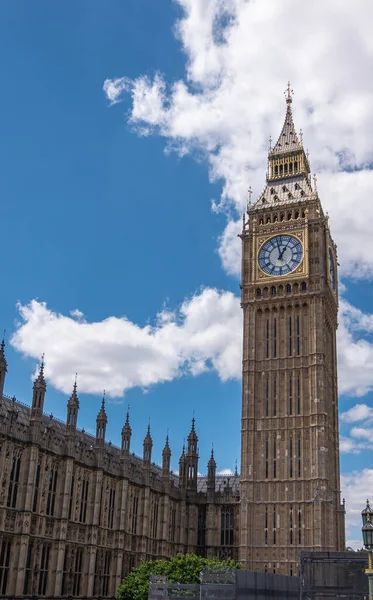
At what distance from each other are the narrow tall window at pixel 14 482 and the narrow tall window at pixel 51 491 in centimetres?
432

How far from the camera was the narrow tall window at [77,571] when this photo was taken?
6062cm

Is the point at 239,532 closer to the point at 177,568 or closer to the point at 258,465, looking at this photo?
the point at 258,465

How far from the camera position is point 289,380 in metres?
80.9

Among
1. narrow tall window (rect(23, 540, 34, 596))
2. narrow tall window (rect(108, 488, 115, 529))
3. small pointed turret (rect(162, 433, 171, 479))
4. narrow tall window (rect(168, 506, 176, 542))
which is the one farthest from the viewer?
narrow tall window (rect(168, 506, 176, 542))

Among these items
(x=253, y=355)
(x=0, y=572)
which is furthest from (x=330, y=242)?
(x=0, y=572)

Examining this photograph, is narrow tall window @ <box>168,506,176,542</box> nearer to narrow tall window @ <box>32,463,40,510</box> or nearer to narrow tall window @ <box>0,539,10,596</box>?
narrow tall window @ <box>32,463,40,510</box>

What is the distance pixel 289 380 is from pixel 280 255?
15.3m

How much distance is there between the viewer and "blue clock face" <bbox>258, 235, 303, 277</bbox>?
279ft

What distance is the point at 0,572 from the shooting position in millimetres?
51875

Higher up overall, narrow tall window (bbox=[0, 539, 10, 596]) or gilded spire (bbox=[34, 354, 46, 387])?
gilded spire (bbox=[34, 354, 46, 387])

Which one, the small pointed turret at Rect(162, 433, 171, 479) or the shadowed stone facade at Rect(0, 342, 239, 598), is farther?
the small pointed turret at Rect(162, 433, 171, 479)

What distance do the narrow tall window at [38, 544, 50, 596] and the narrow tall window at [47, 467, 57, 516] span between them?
108 inches

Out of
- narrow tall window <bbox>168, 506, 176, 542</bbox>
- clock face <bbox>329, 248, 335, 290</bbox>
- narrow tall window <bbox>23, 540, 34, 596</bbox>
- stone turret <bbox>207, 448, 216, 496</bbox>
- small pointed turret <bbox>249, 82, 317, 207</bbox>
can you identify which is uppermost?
small pointed turret <bbox>249, 82, 317, 207</bbox>

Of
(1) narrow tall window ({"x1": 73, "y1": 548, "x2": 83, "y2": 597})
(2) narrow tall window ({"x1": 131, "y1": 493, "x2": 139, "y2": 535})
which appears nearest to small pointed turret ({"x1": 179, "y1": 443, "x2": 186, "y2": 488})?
(2) narrow tall window ({"x1": 131, "y1": 493, "x2": 139, "y2": 535})
